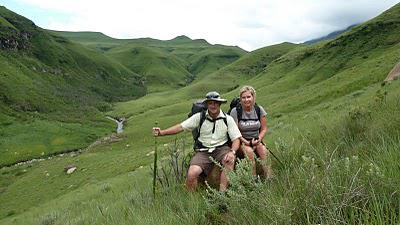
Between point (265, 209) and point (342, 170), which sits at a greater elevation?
point (342, 170)

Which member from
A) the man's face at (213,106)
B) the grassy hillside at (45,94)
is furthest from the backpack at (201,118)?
the grassy hillside at (45,94)

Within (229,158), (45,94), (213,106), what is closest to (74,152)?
(45,94)

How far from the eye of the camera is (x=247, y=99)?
8891 mm

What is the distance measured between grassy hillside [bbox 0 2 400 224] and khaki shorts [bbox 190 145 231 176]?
493 mm

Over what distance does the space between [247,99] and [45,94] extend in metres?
110

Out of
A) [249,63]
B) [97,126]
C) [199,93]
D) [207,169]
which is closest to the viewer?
[207,169]

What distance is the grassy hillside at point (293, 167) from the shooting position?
11.5ft

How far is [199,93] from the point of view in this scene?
122438mm

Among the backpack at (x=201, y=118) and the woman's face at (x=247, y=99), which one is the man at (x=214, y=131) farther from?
the woman's face at (x=247, y=99)

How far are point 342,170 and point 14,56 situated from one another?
477 feet

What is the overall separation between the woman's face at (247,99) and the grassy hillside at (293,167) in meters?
1.15

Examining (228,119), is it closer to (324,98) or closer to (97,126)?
(324,98)

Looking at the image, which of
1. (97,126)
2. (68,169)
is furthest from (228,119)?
(97,126)

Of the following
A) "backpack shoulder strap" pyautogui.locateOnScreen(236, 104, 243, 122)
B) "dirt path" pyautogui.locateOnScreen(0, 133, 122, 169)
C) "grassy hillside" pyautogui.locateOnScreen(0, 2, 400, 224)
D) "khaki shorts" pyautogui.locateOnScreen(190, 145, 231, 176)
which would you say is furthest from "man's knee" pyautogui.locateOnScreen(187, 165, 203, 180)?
"dirt path" pyautogui.locateOnScreen(0, 133, 122, 169)
